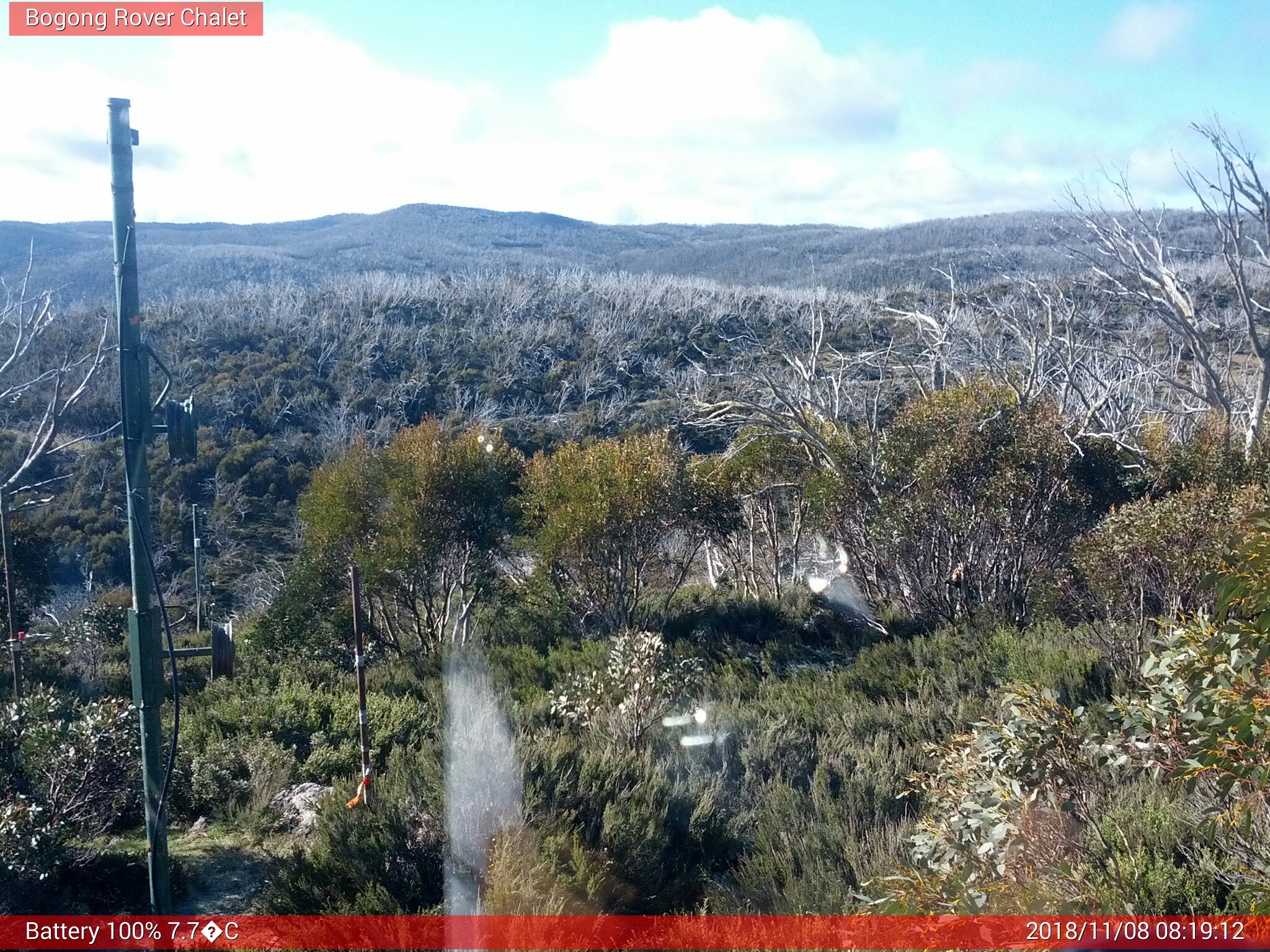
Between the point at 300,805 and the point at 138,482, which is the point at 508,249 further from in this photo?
the point at 138,482

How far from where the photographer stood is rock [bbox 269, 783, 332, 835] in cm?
571

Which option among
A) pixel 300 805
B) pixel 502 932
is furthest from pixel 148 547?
pixel 300 805

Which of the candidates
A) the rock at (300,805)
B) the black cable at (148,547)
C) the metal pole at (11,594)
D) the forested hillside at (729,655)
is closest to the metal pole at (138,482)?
the black cable at (148,547)

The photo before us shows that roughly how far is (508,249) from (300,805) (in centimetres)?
6301

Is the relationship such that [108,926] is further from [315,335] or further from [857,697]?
[315,335]

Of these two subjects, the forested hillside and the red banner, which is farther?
the forested hillside

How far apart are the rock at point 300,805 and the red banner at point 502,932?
52.8 inches

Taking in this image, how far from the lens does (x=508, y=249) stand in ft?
217

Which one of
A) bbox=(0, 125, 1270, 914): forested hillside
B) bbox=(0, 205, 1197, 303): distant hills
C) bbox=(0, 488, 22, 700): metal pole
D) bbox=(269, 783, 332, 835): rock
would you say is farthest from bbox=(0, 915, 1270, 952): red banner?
bbox=(0, 205, 1197, 303): distant hills

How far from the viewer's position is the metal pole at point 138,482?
139 inches

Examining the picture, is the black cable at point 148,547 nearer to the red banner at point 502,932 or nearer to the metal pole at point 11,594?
the red banner at point 502,932

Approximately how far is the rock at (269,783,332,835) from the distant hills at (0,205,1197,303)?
28320mm

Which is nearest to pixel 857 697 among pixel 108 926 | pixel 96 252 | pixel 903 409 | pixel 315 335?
pixel 903 409

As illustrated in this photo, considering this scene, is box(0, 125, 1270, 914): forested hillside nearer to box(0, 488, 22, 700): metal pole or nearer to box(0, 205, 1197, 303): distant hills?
box(0, 488, 22, 700): metal pole
